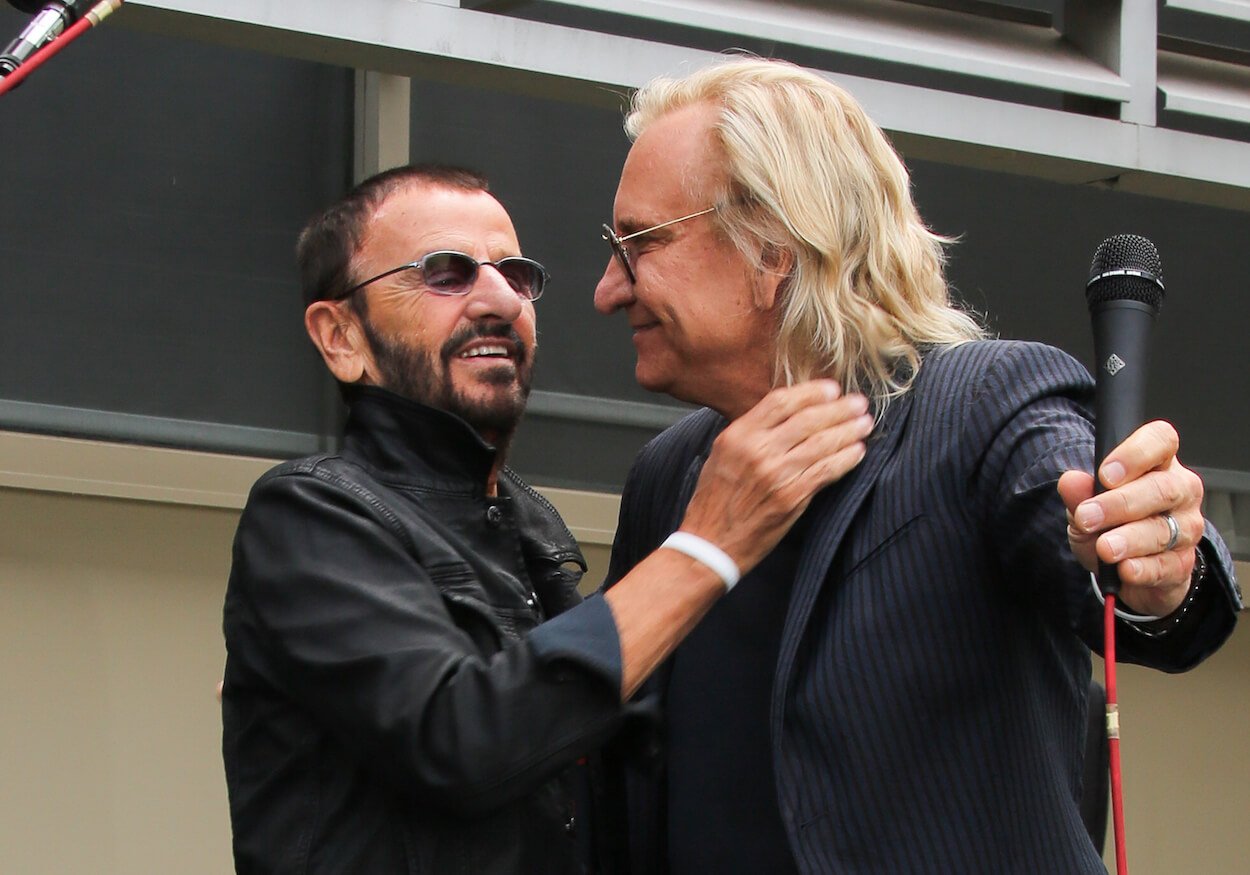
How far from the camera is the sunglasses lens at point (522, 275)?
2.74 meters

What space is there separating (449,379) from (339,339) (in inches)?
8.9

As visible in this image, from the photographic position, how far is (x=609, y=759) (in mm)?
2641

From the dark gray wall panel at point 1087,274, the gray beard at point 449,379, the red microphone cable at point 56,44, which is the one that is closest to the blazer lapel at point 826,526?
the gray beard at point 449,379

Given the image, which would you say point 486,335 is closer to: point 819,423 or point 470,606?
point 470,606

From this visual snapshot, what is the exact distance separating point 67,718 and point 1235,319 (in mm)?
4191

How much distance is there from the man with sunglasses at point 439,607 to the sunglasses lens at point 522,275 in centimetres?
2

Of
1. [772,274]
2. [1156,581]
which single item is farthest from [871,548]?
[1156,581]

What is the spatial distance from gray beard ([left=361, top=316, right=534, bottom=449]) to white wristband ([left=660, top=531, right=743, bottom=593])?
18.4 inches

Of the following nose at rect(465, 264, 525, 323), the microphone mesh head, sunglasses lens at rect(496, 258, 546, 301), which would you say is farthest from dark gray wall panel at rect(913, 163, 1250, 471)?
the microphone mesh head

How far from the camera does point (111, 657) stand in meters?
5.03

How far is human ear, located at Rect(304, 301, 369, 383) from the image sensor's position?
273 cm

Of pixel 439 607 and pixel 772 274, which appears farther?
pixel 772 274

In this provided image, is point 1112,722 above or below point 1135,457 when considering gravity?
below

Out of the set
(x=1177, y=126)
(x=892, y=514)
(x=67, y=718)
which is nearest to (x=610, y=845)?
(x=892, y=514)
